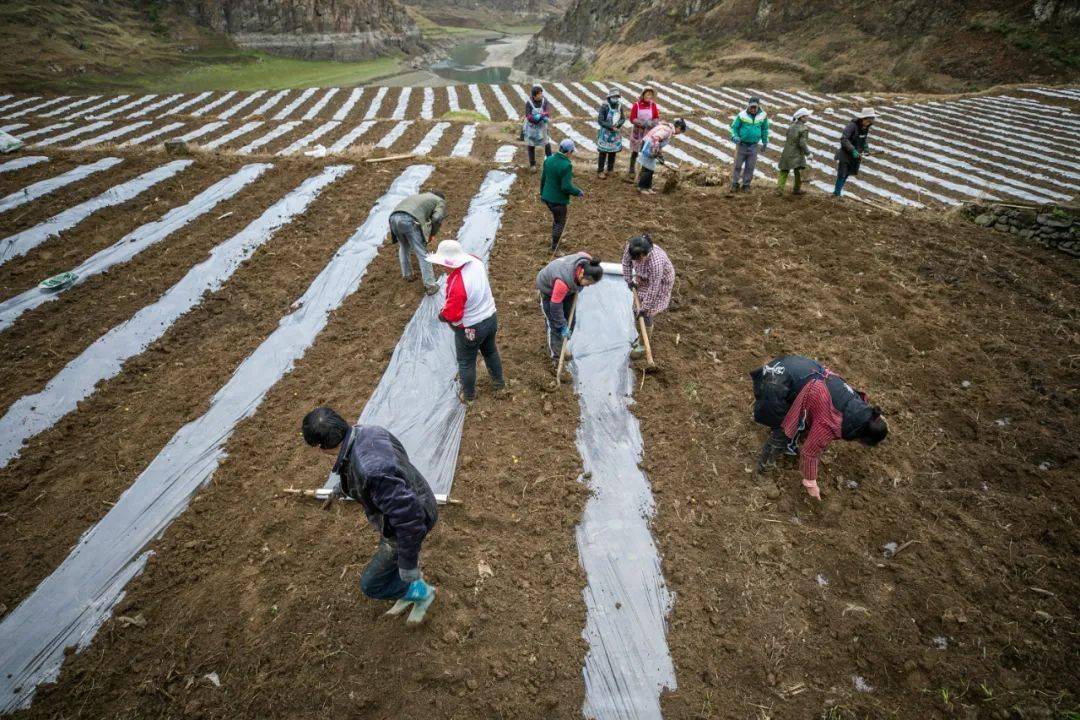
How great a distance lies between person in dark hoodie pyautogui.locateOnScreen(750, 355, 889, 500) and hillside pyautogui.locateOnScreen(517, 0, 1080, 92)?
86.2 feet

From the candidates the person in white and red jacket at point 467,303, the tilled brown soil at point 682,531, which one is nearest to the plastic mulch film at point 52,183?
the tilled brown soil at point 682,531

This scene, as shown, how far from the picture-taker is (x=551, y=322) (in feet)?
16.6

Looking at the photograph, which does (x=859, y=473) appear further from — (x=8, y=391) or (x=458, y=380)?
(x=8, y=391)

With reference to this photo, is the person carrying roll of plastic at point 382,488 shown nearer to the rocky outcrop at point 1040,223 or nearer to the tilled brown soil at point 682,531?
the tilled brown soil at point 682,531

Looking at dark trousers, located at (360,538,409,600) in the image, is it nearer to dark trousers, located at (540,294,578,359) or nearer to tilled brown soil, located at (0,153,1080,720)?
tilled brown soil, located at (0,153,1080,720)

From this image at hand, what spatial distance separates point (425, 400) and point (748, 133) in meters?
7.06

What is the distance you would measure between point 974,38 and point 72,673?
34850 mm

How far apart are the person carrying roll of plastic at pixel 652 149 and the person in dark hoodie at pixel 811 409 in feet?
18.2

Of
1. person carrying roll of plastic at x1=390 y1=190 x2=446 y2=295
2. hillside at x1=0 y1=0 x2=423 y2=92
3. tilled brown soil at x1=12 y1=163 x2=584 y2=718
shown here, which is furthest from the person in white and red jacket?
hillside at x1=0 y1=0 x2=423 y2=92

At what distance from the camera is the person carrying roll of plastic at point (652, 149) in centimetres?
816

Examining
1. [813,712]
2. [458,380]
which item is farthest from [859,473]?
[458,380]

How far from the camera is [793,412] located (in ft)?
12.5

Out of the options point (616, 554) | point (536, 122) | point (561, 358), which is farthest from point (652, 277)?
point (536, 122)

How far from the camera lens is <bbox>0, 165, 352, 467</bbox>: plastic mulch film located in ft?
15.9
